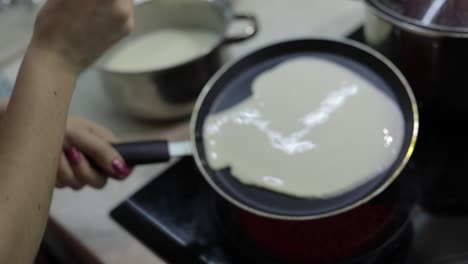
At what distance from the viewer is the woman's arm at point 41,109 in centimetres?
45

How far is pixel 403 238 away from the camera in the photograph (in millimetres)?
619

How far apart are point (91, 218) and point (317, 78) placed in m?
0.31

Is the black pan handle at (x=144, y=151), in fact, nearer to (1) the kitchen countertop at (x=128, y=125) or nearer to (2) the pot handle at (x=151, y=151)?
(2) the pot handle at (x=151, y=151)

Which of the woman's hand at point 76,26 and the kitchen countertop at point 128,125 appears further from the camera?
the kitchen countertop at point 128,125

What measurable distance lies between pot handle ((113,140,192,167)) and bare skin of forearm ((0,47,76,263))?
15 centimetres

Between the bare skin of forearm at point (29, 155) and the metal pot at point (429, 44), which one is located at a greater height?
the bare skin of forearm at point (29, 155)

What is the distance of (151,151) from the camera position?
2.07ft

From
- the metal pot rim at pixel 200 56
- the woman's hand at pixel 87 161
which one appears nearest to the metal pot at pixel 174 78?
Result: the metal pot rim at pixel 200 56

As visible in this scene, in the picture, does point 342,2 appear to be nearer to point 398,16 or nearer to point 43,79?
point 398,16

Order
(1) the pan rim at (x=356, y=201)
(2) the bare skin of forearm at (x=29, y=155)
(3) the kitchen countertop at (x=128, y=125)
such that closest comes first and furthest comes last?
(2) the bare skin of forearm at (x=29, y=155) → (1) the pan rim at (x=356, y=201) → (3) the kitchen countertop at (x=128, y=125)

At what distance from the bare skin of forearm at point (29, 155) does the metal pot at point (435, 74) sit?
0.37 m

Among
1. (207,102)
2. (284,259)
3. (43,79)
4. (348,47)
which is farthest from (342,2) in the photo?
(43,79)

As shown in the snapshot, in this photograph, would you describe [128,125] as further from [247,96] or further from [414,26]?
[414,26]

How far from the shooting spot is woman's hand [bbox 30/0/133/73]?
511 millimetres
